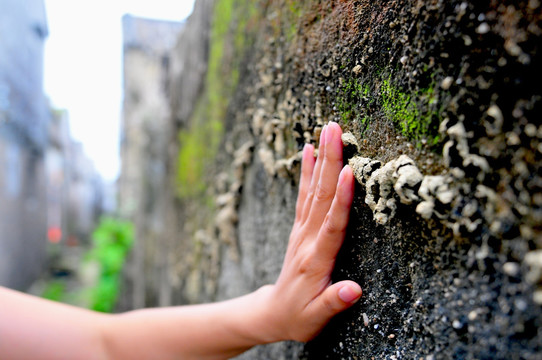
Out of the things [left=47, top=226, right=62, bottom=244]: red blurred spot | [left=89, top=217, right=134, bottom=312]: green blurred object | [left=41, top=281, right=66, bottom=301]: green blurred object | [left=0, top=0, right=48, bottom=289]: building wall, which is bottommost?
[left=47, top=226, right=62, bottom=244]: red blurred spot

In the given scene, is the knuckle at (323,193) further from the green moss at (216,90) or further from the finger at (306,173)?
the green moss at (216,90)

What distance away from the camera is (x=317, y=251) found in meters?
0.78

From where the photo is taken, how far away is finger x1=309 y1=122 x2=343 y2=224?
2.43 ft

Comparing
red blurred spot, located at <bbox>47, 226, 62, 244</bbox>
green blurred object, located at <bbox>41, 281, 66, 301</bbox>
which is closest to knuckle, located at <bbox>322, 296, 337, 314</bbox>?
green blurred object, located at <bbox>41, 281, 66, 301</bbox>

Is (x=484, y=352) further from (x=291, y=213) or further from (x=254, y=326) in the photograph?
(x=291, y=213)

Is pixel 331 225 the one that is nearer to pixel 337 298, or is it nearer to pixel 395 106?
pixel 337 298

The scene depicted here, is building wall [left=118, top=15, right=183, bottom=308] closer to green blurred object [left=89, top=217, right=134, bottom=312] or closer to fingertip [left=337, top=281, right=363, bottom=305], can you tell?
green blurred object [left=89, top=217, right=134, bottom=312]

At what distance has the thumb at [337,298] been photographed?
726 mm

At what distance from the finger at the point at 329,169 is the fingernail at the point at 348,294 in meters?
0.14

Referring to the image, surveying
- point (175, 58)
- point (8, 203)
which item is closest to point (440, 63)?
point (175, 58)

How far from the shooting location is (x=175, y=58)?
10.1 ft

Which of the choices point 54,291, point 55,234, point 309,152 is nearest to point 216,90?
point 309,152

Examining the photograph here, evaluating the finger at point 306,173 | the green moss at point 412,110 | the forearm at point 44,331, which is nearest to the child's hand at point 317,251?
the finger at point 306,173

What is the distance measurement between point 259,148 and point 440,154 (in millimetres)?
815
